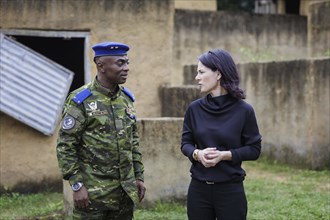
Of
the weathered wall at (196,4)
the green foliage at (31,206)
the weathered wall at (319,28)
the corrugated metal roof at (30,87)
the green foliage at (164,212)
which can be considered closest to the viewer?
the green foliage at (164,212)

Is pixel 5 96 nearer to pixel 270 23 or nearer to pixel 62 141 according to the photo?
pixel 62 141

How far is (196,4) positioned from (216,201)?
13212 millimetres

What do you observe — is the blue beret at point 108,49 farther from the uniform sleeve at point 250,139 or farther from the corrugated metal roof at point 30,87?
the corrugated metal roof at point 30,87

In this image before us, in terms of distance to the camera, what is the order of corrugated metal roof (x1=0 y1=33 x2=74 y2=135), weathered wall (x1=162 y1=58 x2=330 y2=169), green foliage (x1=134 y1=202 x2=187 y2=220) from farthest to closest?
1. weathered wall (x1=162 y1=58 x2=330 y2=169)
2. corrugated metal roof (x1=0 y1=33 x2=74 y2=135)
3. green foliage (x1=134 y1=202 x2=187 y2=220)

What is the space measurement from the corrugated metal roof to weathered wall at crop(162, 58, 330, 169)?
161 inches

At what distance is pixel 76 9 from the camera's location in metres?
7.64

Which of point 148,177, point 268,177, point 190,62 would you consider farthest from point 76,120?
point 190,62

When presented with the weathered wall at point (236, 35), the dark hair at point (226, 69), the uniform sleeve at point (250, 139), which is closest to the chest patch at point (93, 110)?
the dark hair at point (226, 69)

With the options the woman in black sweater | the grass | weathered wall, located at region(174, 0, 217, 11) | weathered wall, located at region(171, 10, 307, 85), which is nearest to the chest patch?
the woman in black sweater

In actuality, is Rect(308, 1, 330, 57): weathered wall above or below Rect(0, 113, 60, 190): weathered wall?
above

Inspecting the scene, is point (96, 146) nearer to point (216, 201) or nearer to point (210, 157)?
point (210, 157)

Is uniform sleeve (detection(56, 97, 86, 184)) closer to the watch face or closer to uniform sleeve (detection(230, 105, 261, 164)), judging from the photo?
the watch face

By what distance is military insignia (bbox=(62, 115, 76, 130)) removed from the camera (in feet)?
11.9

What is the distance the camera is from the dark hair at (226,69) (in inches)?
145
